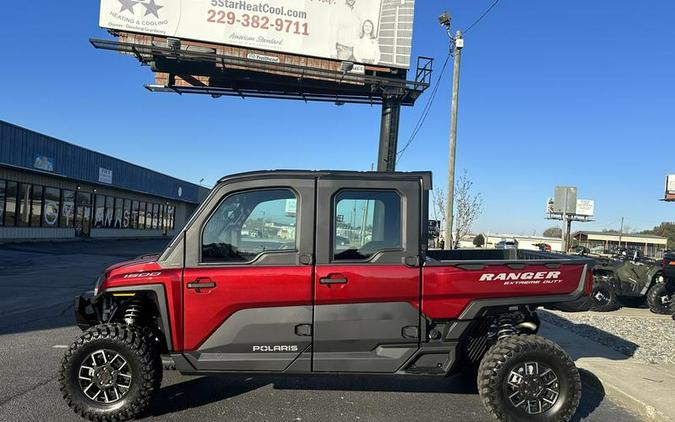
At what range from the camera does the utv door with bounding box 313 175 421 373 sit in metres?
4.30

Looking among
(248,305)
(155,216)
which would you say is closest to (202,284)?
(248,305)

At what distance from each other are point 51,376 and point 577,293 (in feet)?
17.5

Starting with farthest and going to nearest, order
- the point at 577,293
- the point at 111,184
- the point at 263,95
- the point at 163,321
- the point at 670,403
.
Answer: the point at 111,184 < the point at 263,95 < the point at 670,403 < the point at 577,293 < the point at 163,321

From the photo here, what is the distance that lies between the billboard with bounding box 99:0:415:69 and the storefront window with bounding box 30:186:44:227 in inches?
482

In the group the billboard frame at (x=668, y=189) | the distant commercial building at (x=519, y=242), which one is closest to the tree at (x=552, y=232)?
the distant commercial building at (x=519, y=242)

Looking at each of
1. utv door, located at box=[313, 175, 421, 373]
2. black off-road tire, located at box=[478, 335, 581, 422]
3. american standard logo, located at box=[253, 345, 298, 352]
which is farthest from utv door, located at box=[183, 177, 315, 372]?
black off-road tire, located at box=[478, 335, 581, 422]

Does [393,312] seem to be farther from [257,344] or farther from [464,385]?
[464,385]

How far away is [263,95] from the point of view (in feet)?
64.9

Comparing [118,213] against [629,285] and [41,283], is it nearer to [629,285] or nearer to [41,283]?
[41,283]

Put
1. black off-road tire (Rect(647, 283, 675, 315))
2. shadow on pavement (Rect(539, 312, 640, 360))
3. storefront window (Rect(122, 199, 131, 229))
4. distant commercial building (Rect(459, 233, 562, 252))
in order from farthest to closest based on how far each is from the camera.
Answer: distant commercial building (Rect(459, 233, 562, 252))
storefront window (Rect(122, 199, 131, 229))
black off-road tire (Rect(647, 283, 675, 315))
shadow on pavement (Rect(539, 312, 640, 360))

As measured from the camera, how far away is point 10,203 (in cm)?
2389

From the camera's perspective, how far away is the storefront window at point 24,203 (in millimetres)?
24759

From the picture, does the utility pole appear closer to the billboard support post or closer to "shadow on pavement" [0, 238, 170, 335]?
the billboard support post

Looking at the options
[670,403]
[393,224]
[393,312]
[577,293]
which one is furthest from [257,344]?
[670,403]
